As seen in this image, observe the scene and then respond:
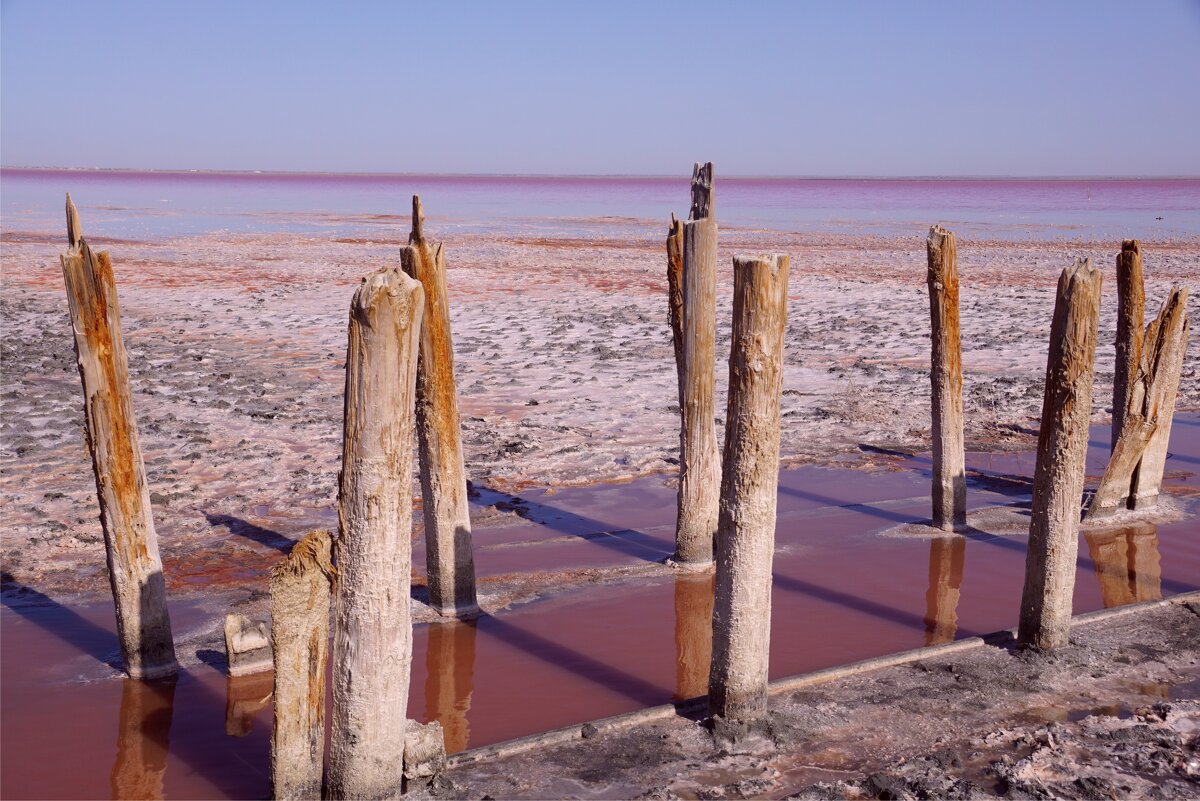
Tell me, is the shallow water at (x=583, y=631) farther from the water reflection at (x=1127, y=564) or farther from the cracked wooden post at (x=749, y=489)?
the cracked wooden post at (x=749, y=489)

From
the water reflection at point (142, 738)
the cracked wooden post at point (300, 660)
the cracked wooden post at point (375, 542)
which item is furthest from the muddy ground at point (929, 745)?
the water reflection at point (142, 738)

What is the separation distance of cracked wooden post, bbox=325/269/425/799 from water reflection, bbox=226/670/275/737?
1349mm

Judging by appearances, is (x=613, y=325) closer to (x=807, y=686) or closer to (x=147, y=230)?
(x=807, y=686)

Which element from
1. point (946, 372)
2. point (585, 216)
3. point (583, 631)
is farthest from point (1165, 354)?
point (585, 216)

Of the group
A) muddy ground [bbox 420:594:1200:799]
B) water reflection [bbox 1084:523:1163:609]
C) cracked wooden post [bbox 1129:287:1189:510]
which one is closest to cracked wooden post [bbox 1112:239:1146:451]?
cracked wooden post [bbox 1129:287:1189:510]

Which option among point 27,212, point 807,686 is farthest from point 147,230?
point 807,686

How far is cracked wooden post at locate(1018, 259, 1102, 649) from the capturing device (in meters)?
6.38

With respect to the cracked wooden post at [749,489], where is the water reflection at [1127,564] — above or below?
below

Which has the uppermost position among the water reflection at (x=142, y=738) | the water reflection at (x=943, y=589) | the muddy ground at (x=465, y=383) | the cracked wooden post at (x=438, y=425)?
the cracked wooden post at (x=438, y=425)

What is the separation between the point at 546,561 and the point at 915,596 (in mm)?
2716

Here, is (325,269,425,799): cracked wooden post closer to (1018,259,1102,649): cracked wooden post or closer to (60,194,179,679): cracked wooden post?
(60,194,179,679): cracked wooden post

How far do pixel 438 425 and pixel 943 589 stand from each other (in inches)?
155

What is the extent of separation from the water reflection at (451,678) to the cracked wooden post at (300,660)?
1.20 meters

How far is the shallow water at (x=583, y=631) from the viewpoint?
5930 mm
